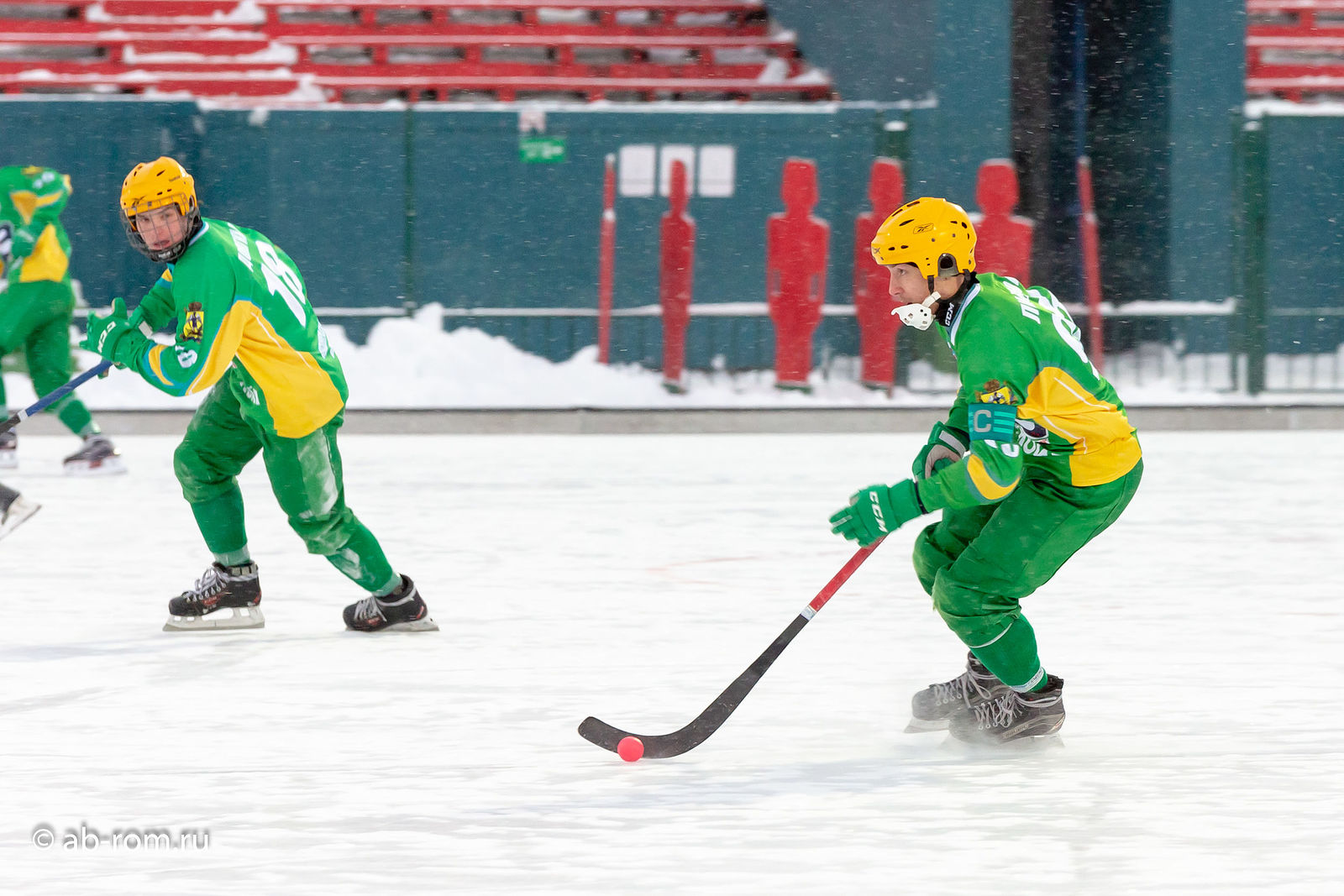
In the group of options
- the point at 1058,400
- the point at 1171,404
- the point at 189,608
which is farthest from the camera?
the point at 1171,404

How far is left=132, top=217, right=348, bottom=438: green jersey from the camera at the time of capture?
5.99m

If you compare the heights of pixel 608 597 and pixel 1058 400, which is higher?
pixel 1058 400

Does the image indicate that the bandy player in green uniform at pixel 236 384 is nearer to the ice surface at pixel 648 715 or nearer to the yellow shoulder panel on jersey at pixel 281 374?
the yellow shoulder panel on jersey at pixel 281 374

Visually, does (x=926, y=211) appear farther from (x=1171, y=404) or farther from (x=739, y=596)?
(x=1171, y=404)

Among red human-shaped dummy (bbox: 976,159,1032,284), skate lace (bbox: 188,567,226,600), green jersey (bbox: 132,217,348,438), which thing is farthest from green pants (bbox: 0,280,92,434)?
red human-shaped dummy (bbox: 976,159,1032,284)

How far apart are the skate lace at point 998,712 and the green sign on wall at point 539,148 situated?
10694 millimetres

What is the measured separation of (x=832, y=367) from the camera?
14.9m

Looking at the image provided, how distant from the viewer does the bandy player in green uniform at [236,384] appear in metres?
6.02

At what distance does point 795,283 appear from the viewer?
14344 mm

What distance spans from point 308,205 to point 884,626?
957 cm

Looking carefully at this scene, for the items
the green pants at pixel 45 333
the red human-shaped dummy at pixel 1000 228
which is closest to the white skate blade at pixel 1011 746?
the green pants at pixel 45 333

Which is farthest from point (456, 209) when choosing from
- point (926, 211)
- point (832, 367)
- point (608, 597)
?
point (926, 211)

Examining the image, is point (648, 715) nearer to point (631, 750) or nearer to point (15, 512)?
point (631, 750)

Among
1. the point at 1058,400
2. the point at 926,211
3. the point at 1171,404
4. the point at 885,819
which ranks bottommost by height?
the point at 1171,404
